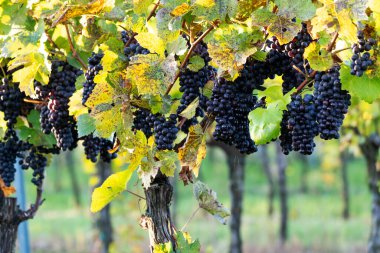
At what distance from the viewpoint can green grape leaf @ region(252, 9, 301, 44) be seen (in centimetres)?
280

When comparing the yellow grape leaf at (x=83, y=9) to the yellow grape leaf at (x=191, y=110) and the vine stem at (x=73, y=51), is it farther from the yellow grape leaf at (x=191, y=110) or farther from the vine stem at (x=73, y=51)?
the yellow grape leaf at (x=191, y=110)

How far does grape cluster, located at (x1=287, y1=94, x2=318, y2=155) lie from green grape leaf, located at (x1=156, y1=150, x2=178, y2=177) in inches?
22.6

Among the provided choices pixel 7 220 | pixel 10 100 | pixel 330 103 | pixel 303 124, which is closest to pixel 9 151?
pixel 10 100

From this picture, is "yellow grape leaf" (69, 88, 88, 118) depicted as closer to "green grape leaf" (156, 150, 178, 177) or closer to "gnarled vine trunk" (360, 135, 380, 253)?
"green grape leaf" (156, 150, 178, 177)

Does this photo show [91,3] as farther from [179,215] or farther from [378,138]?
[179,215]

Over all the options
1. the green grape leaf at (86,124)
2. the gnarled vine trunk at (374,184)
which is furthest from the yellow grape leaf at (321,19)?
the gnarled vine trunk at (374,184)

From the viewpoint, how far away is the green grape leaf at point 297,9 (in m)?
2.78

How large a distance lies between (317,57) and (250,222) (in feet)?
54.3

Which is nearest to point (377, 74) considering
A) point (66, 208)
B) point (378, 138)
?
point (378, 138)

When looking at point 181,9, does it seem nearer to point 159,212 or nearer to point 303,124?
point 303,124

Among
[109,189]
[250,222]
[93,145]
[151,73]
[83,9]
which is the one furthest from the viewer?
[250,222]

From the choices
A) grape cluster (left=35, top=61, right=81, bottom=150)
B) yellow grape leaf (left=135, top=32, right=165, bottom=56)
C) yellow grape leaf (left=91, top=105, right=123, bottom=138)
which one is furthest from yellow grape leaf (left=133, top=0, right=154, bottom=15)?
grape cluster (left=35, top=61, right=81, bottom=150)

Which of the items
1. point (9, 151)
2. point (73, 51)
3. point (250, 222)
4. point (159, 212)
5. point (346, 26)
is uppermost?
point (250, 222)

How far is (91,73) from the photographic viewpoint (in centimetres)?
331
